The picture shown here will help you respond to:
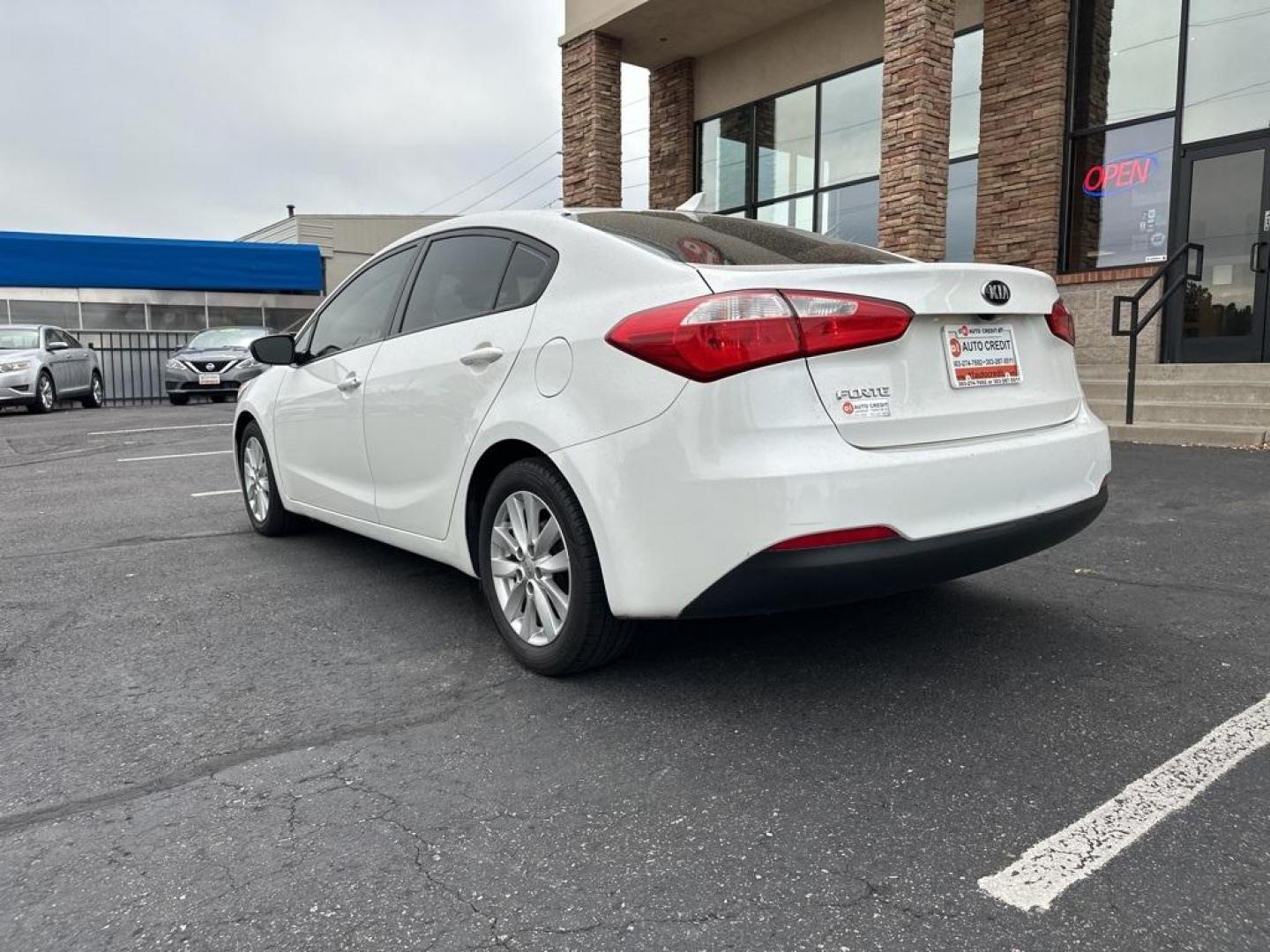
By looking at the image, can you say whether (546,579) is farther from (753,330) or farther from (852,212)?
(852,212)

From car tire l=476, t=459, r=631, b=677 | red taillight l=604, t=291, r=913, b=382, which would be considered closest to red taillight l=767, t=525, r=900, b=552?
red taillight l=604, t=291, r=913, b=382

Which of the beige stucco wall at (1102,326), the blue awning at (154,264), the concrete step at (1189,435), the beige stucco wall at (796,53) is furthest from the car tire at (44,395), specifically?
the concrete step at (1189,435)

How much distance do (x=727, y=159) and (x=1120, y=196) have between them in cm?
673

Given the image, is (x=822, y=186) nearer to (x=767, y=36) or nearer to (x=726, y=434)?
(x=767, y=36)

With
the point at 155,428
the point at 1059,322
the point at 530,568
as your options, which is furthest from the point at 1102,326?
the point at 155,428

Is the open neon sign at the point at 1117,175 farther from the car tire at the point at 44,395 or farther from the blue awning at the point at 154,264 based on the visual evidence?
the blue awning at the point at 154,264

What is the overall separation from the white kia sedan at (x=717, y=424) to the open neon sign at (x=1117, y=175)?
9.38 meters

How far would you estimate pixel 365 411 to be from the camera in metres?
3.96

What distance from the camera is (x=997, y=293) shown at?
2.86 meters

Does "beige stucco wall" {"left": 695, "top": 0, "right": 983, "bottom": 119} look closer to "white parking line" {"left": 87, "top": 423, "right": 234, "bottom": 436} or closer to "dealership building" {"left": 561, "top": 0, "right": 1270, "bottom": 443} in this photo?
"dealership building" {"left": 561, "top": 0, "right": 1270, "bottom": 443}

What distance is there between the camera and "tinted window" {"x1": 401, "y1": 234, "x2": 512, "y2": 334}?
3.45 meters

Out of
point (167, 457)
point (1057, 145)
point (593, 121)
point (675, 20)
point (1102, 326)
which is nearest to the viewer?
point (167, 457)

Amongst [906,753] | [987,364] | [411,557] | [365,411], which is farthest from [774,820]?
[411,557]

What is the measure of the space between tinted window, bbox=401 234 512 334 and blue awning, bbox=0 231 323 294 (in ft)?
68.5
